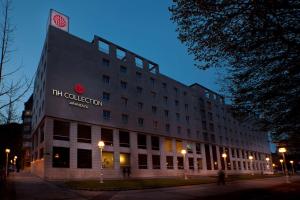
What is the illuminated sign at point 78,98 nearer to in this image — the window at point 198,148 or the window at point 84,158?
the window at point 84,158

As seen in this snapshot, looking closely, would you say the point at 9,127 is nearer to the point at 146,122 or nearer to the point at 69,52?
the point at 69,52

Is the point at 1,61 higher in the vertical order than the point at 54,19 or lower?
lower

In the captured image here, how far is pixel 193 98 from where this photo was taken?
67375 millimetres

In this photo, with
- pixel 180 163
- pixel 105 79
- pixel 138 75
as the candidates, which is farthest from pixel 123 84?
pixel 180 163

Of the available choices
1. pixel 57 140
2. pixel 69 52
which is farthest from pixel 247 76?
pixel 69 52

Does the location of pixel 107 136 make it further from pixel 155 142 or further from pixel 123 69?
pixel 123 69

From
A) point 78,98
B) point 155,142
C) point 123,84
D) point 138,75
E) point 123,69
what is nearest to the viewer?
point 78,98

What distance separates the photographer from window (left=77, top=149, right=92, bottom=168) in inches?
1499

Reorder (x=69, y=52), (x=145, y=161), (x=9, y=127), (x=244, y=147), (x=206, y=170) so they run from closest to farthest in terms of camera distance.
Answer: (x=9, y=127) → (x=69, y=52) → (x=145, y=161) → (x=206, y=170) → (x=244, y=147)

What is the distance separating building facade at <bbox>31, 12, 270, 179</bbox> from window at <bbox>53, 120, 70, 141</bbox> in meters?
0.14

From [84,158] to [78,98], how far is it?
8.88 meters

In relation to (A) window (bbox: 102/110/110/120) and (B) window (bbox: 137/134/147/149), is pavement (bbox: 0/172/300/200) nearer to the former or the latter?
(A) window (bbox: 102/110/110/120)

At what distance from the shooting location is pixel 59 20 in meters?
42.5

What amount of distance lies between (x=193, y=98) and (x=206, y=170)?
17872 millimetres
